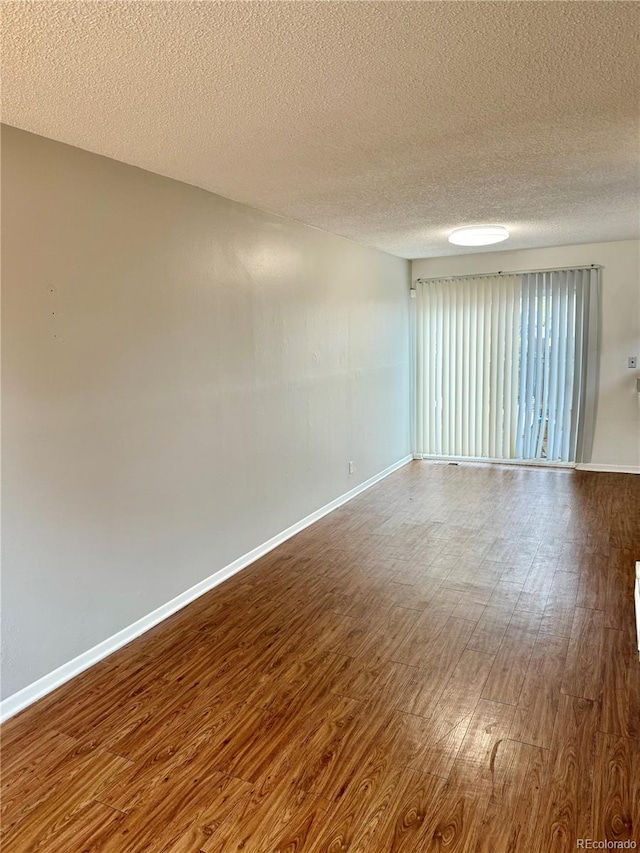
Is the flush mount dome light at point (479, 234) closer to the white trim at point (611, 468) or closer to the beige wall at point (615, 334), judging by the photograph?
the beige wall at point (615, 334)

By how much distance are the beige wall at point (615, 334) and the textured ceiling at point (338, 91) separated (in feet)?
8.34

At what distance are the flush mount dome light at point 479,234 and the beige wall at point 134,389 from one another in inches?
47.3

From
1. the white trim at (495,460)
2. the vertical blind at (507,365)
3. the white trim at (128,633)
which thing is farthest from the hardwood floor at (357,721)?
the vertical blind at (507,365)

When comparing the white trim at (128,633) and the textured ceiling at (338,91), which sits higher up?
the textured ceiling at (338,91)

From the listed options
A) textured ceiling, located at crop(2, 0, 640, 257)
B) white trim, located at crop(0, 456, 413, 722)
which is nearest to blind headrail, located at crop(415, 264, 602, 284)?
textured ceiling, located at crop(2, 0, 640, 257)

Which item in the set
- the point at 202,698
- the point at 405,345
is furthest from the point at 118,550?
the point at 405,345

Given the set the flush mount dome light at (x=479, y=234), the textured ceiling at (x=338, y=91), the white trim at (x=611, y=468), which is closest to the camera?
the textured ceiling at (x=338, y=91)

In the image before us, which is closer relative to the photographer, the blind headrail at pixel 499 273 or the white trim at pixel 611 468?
the blind headrail at pixel 499 273

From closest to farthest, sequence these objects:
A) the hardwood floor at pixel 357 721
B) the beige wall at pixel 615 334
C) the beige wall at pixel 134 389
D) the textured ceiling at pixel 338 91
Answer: the textured ceiling at pixel 338 91 → the hardwood floor at pixel 357 721 → the beige wall at pixel 134 389 → the beige wall at pixel 615 334

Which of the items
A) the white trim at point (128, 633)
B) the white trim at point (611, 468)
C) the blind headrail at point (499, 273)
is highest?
the blind headrail at point (499, 273)

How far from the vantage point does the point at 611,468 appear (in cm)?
593

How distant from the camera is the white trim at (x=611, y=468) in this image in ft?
19.2

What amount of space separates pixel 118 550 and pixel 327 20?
238cm

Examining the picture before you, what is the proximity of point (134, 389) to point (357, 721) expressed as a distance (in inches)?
73.0
